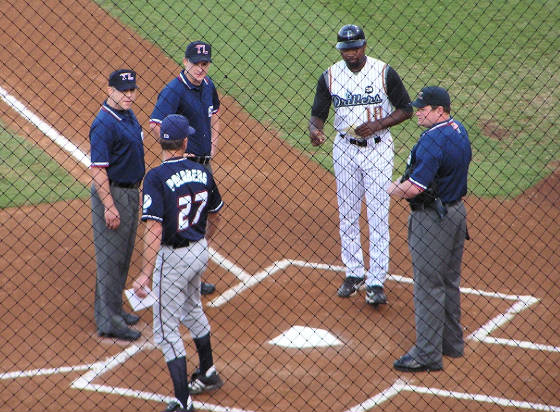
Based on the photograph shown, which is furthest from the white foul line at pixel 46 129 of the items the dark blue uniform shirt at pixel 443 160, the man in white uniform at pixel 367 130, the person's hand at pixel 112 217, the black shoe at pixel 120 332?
the dark blue uniform shirt at pixel 443 160

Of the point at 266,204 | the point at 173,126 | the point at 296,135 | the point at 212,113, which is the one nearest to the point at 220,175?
the point at 266,204

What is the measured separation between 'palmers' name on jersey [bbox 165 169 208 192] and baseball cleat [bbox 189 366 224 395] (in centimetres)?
126

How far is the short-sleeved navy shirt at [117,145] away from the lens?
6797 millimetres

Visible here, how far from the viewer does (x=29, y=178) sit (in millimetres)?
9844

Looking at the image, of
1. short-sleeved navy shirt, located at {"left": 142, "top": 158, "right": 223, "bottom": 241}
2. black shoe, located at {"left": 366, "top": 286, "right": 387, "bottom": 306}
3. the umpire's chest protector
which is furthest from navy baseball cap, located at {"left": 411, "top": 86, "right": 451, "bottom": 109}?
black shoe, located at {"left": 366, "top": 286, "right": 387, "bottom": 306}

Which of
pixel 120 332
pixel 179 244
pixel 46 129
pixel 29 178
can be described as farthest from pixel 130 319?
pixel 46 129

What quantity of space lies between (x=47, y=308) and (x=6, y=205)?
2.10m

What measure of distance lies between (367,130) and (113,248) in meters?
2.17

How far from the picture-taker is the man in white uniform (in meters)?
7.40

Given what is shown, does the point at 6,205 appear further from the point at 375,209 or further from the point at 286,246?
the point at 375,209

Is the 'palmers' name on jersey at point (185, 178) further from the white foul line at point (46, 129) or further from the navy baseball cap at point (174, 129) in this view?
the white foul line at point (46, 129)

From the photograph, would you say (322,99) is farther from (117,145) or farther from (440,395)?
(440,395)

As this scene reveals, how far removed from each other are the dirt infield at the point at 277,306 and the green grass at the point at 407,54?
34.2 inches

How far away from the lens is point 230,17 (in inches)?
531
